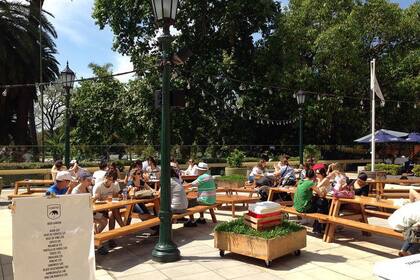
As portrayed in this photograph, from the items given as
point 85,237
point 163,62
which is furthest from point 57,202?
point 163,62

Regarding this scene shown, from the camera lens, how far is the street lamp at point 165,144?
6.85 metres

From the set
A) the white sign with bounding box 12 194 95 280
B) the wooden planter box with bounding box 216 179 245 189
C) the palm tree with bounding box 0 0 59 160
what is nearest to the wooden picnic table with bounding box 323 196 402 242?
the white sign with bounding box 12 194 95 280

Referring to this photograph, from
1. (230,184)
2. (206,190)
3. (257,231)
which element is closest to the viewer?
(257,231)

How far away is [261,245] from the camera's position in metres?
6.51

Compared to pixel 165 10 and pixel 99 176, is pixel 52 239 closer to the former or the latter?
pixel 165 10

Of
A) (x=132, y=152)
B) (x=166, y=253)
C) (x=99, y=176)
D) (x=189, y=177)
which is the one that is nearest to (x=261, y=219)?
(x=166, y=253)

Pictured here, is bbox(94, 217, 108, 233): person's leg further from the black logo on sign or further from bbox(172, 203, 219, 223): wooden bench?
the black logo on sign

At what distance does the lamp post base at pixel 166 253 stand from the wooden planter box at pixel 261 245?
0.66 m

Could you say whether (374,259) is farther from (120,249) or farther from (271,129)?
(271,129)

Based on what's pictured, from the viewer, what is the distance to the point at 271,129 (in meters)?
31.5

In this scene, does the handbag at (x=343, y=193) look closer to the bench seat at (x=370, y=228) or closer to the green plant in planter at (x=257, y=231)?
the bench seat at (x=370, y=228)

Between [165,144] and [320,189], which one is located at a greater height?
[165,144]

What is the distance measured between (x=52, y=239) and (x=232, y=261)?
3.38 m

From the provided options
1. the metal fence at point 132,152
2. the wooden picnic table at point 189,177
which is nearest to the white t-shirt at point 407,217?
the wooden picnic table at point 189,177
